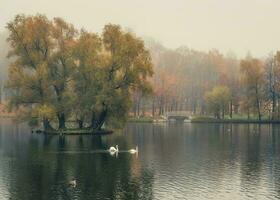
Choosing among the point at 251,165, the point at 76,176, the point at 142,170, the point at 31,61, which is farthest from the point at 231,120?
the point at 76,176

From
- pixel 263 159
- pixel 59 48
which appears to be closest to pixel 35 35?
pixel 59 48

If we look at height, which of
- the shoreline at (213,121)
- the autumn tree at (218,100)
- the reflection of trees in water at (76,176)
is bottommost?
the reflection of trees in water at (76,176)

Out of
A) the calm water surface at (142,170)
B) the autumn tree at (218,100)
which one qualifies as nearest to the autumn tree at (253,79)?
the autumn tree at (218,100)

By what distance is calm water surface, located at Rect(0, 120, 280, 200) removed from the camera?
4919 centimetres

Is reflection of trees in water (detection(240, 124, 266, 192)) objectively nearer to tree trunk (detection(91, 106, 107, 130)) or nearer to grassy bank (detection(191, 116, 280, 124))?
tree trunk (detection(91, 106, 107, 130))

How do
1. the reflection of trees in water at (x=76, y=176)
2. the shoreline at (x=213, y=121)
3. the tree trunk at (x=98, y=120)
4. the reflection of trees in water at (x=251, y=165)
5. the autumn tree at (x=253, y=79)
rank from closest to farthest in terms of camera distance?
the reflection of trees in water at (x=76, y=176), the reflection of trees in water at (x=251, y=165), the tree trunk at (x=98, y=120), the shoreline at (x=213, y=121), the autumn tree at (x=253, y=79)

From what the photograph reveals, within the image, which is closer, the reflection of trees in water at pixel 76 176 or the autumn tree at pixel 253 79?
the reflection of trees in water at pixel 76 176

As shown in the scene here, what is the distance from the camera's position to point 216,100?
177 m

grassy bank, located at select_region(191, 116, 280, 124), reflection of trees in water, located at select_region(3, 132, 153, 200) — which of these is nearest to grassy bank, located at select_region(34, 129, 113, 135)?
reflection of trees in water, located at select_region(3, 132, 153, 200)

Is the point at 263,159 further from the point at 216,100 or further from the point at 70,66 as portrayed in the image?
the point at 216,100

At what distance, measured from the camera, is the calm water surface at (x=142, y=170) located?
161 ft

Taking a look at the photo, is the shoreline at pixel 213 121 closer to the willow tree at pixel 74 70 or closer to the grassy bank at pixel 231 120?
the grassy bank at pixel 231 120

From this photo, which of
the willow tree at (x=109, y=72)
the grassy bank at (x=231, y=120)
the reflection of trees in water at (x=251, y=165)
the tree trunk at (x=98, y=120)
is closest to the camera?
the reflection of trees in water at (x=251, y=165)

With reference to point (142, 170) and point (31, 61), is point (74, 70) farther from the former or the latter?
point (142, 170)
